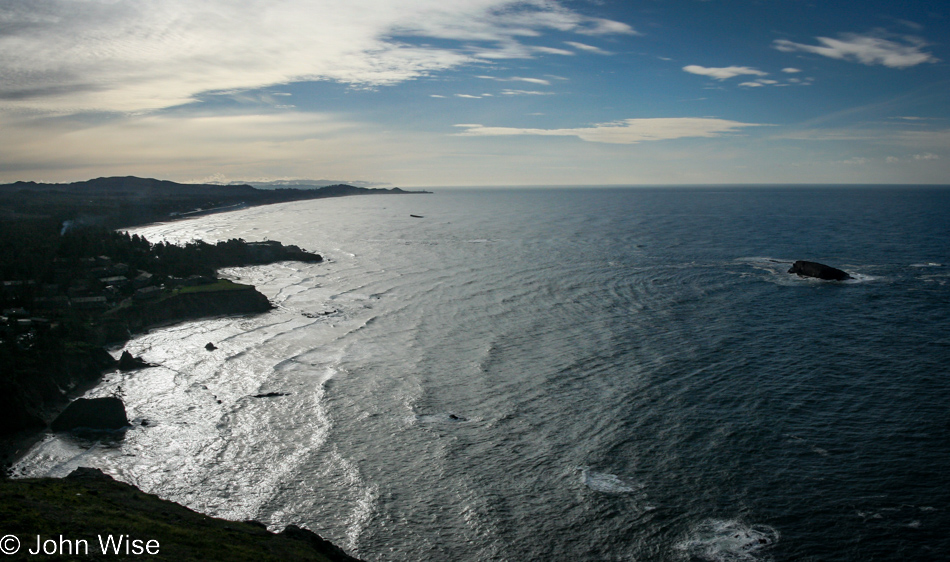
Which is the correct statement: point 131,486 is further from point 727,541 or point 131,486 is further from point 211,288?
point 211,288

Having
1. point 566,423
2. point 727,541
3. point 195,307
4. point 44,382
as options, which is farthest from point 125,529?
point 195,307

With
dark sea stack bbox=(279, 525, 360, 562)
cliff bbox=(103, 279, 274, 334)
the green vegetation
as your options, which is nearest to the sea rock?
cliff bbox=(103, 279, 274, 334)

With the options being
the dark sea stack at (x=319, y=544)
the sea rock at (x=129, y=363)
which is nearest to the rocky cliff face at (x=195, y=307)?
the sea rock at (x=129, y=363)

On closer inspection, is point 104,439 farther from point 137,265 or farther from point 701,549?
point 137,265

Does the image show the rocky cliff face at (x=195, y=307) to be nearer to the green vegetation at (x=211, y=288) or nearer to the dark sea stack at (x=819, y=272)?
the green vegetation at (x=211, y=288)

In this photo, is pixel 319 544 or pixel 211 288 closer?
pixel 319 544

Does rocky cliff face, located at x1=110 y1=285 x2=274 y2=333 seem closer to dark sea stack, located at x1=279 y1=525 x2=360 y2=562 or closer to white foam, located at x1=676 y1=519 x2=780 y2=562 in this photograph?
dark sea stack, located at x1=279 y1=525 x2=360 y2=562
